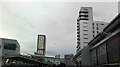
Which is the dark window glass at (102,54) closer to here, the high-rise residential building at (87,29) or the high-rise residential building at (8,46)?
the high-rise residential building at (8,46)

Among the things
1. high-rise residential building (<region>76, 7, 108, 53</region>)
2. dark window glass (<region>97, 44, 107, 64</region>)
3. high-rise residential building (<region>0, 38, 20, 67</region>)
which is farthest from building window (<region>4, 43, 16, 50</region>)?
dark window glass (<region>97, 44, 107, 64</region>)

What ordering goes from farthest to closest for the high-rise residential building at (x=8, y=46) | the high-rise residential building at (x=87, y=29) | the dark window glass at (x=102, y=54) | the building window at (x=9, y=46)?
the high-rise residential building at (x=87, y=29) < the building window at (x=9, y=46) < the high-rise residential building at (x=8, y=46) < the dark window glass at (x=102, y=54)

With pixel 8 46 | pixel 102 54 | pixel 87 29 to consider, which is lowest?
pixel 102 54

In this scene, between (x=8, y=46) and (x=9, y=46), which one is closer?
(x=8, y=46)

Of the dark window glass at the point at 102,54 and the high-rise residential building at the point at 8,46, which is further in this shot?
the high-rise residential building at the point at 8,46

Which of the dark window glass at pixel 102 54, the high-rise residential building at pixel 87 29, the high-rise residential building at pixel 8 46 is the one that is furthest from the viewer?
the high-rise residential building at pixel 87 29

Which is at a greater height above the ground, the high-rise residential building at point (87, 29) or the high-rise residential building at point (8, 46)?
the high-rise residential building at point (87, 29)

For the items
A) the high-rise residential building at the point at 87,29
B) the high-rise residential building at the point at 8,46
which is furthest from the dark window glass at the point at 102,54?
the high-rise residential building at the point at 87,29

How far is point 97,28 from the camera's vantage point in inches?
2672

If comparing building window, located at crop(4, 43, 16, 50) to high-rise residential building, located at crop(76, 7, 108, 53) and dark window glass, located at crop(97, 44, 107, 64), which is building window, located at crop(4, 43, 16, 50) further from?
dark window glass, located at crop(97, 44, 107, 64)

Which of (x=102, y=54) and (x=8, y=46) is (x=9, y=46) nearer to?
(x=8, y=46)

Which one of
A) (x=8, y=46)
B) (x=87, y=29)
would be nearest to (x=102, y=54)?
(x=8, y=46)

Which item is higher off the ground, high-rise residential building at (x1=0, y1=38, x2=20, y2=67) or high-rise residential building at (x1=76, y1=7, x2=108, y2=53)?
high-rise residential building at (x1=76, y1=7, x2=108, y2=53)

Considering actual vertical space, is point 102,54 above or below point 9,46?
below
